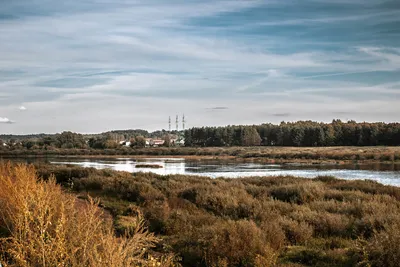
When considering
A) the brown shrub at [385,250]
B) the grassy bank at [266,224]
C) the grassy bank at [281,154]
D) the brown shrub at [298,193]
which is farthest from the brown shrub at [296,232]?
the grassy bank at [281,154]

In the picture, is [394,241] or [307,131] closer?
[394,241]

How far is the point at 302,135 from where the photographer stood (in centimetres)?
11319

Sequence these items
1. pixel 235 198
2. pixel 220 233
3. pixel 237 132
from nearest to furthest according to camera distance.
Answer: pixel 220 233
pixel 235 198
pixel 237 132

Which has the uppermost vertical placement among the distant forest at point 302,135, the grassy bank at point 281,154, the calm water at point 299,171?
the distant forest at point 302,135

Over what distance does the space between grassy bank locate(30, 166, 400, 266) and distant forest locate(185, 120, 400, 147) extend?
3590 inches

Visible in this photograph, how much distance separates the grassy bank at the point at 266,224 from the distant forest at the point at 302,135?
299 ft

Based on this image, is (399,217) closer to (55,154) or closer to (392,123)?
(55,154)

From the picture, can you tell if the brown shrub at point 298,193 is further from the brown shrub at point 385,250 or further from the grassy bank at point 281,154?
the grassy bank at point 281,154

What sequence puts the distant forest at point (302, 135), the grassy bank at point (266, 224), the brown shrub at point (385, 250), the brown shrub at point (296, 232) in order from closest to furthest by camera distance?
1. the brown shrub at point (385, 250)
2. the grassy bank at point (266, 224)
3. the brown shrub at point (296, 232)
4. the distant forest at point (302, 135)

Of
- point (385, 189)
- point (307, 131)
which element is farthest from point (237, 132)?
point (385, 189)

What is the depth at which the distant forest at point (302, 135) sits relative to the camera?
341ft

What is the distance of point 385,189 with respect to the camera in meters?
18.2

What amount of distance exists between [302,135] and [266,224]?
10582 cm

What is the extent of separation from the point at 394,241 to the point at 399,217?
2919 mm
